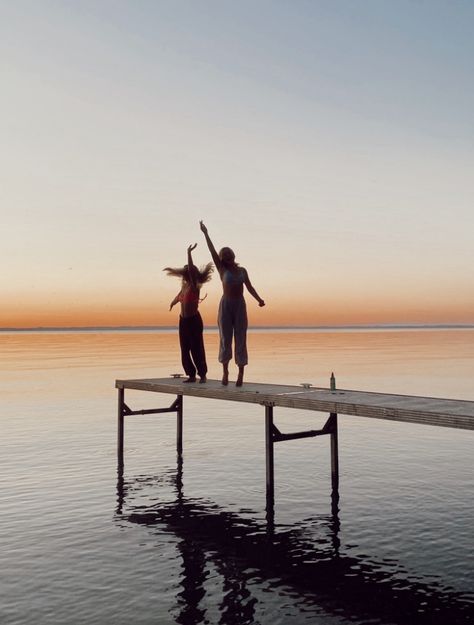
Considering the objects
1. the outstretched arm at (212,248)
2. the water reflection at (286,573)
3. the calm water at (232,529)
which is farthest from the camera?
the outstretched arm at (212,248)

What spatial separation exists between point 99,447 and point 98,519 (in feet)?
29.5

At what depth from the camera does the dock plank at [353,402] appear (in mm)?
11211

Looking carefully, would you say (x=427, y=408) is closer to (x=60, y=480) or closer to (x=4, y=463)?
(x=60, y=480)

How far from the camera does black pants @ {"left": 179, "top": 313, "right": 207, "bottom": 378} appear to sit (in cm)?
1788

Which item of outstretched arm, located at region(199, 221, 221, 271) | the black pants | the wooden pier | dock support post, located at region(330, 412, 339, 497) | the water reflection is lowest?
the water reflection

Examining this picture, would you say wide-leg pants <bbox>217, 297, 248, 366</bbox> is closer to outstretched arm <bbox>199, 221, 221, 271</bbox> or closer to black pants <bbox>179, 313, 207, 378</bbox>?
outstretched arm <bbox>199, 221, 221, 271</bbox>

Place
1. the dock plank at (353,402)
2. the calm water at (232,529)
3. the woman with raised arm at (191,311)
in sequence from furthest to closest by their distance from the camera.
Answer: the woman with raised arm at (191,311) → the dock plank at (353,402) → the calm water at (232,529)

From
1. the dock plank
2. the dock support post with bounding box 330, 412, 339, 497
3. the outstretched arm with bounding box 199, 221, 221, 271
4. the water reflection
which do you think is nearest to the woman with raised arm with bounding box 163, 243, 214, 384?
the dock plank

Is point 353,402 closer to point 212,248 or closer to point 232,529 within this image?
point 232,529

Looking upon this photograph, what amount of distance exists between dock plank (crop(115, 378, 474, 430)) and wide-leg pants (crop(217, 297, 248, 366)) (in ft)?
2.69

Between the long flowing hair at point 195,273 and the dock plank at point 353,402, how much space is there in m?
2.57

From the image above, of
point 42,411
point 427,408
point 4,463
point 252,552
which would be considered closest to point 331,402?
point 427,408

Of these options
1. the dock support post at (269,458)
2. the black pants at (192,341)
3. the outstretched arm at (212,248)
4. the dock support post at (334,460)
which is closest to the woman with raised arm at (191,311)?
the black pants at (192,341)

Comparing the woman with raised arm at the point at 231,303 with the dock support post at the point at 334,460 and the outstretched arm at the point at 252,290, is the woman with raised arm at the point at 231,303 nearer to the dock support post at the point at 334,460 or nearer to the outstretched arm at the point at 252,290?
the outstretched arm at the point at 252,290
